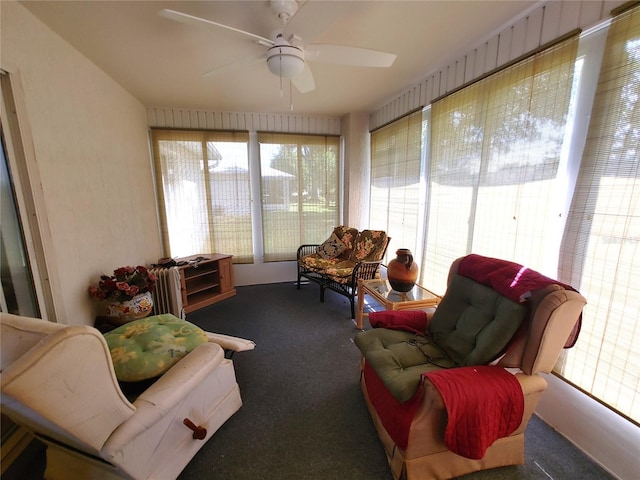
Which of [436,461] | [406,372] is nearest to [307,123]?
[406,372]

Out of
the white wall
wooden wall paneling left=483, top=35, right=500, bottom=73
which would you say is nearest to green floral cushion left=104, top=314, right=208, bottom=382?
the white wall

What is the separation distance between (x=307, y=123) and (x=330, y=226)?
1.63 metres

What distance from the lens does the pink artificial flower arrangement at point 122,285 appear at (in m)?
2.10

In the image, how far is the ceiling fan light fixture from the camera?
1574 millimetres

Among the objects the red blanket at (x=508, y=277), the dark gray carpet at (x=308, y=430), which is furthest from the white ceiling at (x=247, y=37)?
the dark gray carpet at (x=308, y=430)

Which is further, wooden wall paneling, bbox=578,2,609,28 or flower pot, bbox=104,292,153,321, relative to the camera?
flower pot, bbox=104,292,153,321

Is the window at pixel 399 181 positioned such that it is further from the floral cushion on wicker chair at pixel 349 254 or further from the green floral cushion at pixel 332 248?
the green floral cushion at pixel 332 248

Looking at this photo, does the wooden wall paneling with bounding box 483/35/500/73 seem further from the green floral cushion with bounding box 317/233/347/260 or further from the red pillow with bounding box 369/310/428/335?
the green floral cushion with bounding box 317/233/347/260

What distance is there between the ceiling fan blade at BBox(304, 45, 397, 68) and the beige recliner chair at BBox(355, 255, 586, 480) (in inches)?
57.0

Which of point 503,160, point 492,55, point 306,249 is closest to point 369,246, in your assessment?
point 306,249

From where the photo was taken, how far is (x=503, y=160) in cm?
189

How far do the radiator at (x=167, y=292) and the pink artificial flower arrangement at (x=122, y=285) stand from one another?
457 mm

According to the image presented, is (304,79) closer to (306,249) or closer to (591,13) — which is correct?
(591,13)

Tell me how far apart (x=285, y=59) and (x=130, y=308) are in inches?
90.1
